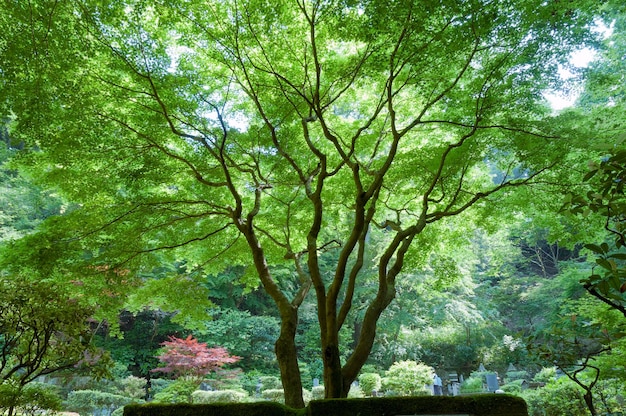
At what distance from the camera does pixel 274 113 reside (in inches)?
216

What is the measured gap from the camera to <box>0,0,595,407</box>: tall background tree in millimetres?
3984

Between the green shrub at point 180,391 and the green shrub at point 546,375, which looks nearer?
the green shrub at point 546,375

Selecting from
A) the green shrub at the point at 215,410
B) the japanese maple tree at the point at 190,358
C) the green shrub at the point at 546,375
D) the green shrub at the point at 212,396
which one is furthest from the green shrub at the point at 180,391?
the green shrub at the point at 546,375

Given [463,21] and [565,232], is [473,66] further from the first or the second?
[565,232]

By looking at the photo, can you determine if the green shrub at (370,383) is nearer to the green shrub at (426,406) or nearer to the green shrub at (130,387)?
the green shrub at (130,387)

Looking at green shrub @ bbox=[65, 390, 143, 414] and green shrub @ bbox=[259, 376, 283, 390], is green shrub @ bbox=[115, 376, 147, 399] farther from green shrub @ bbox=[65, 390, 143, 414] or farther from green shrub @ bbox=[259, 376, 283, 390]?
green shrub @ bbox=[259, 376, 283, 390]

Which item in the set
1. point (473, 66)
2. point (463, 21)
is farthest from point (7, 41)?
point (473, 66)

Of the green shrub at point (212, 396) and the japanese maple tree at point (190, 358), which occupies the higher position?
the japanese maple tree at point (190, 358)

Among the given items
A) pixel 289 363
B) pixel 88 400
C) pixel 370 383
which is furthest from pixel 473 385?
pixel 88 400

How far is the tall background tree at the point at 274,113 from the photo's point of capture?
398 cm

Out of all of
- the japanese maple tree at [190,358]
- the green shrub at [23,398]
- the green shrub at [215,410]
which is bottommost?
the green shrub at [215,410]

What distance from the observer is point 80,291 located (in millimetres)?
5457

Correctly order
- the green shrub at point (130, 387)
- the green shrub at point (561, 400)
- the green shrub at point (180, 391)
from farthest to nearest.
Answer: the green shrub at point (130, 387) < the green shrub at point (180, 391) < the green shrub at point (561, 400)

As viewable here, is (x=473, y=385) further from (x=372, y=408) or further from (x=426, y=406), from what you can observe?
(x=372, y=408)
